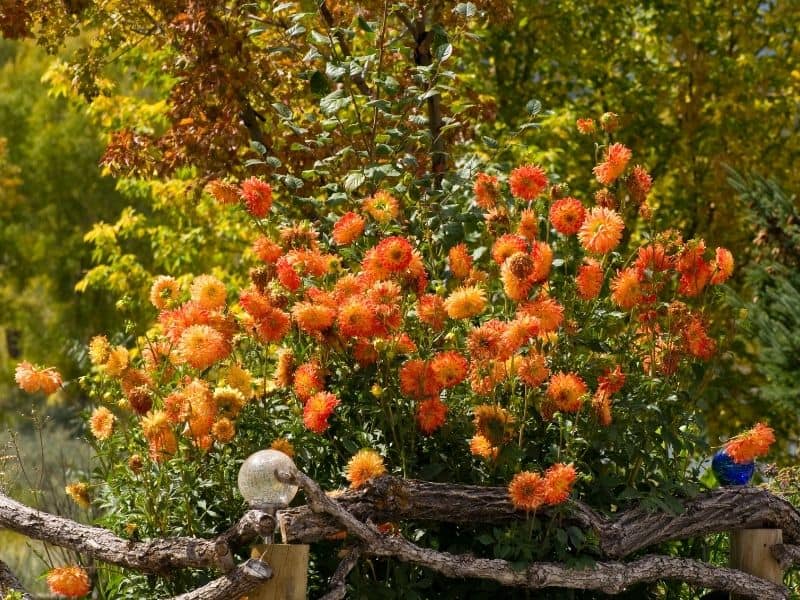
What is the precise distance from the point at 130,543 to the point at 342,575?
2.06 feet

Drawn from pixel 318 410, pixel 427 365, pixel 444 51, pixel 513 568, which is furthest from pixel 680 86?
pixel 318 410

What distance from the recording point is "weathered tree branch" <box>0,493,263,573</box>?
296cm

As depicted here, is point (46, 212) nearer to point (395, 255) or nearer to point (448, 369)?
point (395, 255)

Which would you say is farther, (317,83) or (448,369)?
(317,83)

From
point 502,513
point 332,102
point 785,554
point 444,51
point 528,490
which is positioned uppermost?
point 444,51

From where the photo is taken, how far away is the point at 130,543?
3.18 m

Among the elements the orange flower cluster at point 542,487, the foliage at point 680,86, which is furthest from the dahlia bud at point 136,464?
the foliage at point 680,86

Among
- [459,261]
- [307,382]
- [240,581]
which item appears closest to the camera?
[240,581]

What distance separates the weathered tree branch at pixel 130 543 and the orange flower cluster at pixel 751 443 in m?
1.41

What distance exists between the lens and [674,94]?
347 inches

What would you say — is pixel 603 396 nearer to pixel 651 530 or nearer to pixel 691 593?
pixel 651 530

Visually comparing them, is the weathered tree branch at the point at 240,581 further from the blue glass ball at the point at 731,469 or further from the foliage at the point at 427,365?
the blue glass ball at the point at 731,469

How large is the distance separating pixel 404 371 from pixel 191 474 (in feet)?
2.27

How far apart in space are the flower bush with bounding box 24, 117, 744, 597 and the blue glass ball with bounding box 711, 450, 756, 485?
67 cm
